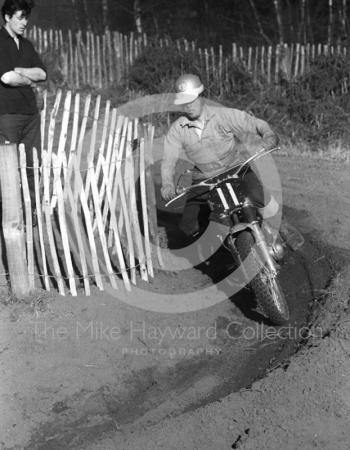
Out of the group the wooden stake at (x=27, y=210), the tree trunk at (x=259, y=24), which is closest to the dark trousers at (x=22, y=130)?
the wooden stake at (x=27, y=210)

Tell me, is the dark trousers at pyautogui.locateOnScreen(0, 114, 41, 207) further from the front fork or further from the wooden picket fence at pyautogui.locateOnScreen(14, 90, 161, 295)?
the front fork

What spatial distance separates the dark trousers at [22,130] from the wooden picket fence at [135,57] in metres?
8.59

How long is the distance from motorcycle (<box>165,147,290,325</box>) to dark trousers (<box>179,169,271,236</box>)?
0.61 ft

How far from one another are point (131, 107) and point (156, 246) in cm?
902

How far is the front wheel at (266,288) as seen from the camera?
5.99m

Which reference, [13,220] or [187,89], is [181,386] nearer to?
[13,220]

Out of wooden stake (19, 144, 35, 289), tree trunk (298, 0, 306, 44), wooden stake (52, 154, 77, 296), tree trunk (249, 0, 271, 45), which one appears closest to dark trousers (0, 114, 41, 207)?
wooden stake (52, 154, 77, 296)

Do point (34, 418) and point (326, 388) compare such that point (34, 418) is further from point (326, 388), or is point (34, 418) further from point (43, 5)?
point (43, 5)

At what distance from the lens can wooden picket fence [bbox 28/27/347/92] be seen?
52.5 ft

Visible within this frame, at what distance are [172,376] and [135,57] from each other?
13.4 m

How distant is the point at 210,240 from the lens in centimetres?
723

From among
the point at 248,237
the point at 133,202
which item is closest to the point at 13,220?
the point at 133,202

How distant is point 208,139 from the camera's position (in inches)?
271

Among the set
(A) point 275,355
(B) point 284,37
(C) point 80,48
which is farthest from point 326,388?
(B) point 284,37
